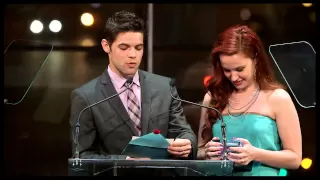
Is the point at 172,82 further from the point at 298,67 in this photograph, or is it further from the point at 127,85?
the point at 298,67

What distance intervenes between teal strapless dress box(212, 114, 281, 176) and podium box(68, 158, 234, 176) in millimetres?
192

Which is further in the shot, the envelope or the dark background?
the dark background

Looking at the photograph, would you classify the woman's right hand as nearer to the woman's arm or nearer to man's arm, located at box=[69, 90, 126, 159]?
the woman's arm

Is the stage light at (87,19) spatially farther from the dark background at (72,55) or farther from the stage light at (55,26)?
the stage light at (55,26)

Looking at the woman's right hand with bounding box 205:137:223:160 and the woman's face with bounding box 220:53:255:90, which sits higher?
the woman's face with bounding box 220:53:255:90

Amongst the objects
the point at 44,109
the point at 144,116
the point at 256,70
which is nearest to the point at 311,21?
the point at 256,70

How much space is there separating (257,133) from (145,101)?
630 millimetres

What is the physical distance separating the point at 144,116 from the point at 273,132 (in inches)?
27.3

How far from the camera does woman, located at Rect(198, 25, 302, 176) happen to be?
337cm

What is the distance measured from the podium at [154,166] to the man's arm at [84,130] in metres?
0.14

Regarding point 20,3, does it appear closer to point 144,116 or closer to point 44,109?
point 44,109

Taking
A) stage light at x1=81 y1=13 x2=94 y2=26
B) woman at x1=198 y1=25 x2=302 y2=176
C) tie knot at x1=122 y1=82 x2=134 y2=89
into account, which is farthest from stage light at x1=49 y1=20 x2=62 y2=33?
woman at x1=198 y1=25 x2=302 y2=176

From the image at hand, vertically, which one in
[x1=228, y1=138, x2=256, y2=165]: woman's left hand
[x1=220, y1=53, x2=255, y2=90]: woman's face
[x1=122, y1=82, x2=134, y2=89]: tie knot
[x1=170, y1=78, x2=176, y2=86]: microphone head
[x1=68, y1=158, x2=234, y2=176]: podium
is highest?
[x1=220, y1=53, x2=255, y2=90]: woman's face

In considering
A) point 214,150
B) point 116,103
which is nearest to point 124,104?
point 116,103
